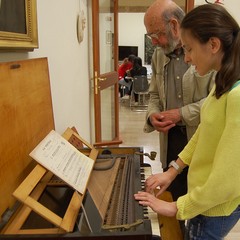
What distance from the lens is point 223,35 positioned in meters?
0.89

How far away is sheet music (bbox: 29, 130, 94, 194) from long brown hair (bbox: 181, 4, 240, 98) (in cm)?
54

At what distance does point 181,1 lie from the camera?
572 cm

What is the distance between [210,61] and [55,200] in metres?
0.72

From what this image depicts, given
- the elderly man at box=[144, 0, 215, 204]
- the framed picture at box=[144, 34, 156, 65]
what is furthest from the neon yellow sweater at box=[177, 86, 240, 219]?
the framed picture at box=[144, 34, 156, 65]

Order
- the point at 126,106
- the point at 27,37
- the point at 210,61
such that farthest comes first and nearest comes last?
the point at 126,106 → the point at 27,37 → the point at 210,61

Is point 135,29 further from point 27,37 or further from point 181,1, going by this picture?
point 27,37

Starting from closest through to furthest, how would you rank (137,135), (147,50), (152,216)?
(152,216) → (137,135) → (147,50)

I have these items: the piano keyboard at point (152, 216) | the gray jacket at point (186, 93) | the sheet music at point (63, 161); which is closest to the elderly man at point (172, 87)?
the gray jacket at point (186, 93)

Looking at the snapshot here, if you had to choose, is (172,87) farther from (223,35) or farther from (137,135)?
(137,135)

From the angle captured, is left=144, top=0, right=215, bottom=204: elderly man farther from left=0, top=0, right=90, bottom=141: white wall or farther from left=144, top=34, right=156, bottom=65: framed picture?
left=144, top=34, right=156, bottom=65: framed picture

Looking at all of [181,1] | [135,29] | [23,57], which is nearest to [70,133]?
[23,57]

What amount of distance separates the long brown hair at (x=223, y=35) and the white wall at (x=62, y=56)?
29.5 inches

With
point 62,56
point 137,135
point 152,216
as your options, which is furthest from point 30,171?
point 137,135

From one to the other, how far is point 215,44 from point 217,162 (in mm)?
355
